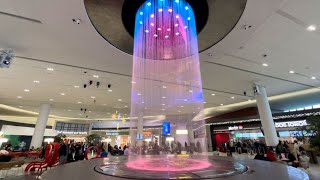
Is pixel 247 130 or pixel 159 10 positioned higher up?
pixel 159 10

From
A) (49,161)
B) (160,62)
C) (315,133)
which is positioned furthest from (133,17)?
(315,133)

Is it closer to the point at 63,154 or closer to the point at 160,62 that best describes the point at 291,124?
the point at 160,62

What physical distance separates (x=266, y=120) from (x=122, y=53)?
8956 mm

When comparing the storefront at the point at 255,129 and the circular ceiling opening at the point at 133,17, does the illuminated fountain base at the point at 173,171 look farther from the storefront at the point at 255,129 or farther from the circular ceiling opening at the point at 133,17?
the storefront at the point at 255,129

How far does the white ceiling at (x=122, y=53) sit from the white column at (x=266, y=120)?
0.71 metres

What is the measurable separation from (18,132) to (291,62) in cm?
2840

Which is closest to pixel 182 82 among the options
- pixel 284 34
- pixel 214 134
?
pixel 284 34

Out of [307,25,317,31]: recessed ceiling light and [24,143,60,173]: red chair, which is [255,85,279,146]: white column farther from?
[24,143,60,173]: red chair

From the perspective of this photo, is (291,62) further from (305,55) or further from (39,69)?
(39,69)

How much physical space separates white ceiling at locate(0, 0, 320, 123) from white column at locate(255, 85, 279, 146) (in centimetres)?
71

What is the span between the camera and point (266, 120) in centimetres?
1084

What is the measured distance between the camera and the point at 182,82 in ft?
35.1

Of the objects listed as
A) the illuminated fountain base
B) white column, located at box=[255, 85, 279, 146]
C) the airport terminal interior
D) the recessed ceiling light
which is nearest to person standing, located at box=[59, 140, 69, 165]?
the airport terminal interior

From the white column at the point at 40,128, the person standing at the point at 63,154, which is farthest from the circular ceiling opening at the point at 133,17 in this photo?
the white column at the point at 40,128
